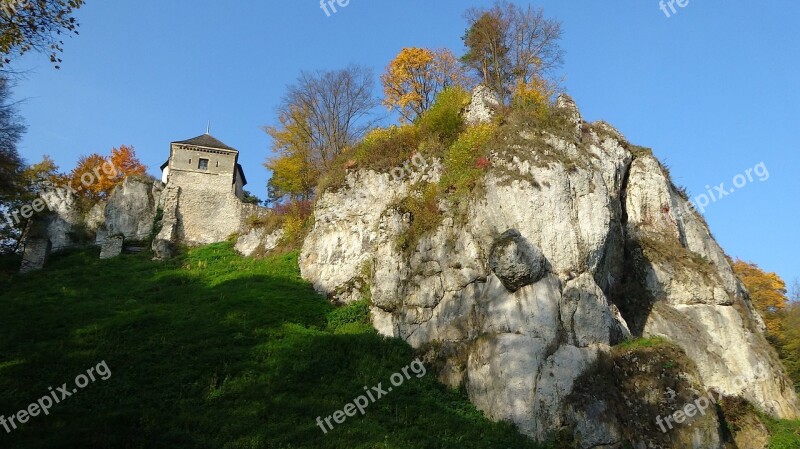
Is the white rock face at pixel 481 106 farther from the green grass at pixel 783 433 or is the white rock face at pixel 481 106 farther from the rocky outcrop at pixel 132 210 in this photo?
the rocky outcrop at pixel 132 210

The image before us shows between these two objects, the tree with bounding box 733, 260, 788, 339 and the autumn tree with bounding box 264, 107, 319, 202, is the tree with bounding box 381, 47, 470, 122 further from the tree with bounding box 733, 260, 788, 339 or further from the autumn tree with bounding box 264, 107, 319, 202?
the tree with bounding box 733, 260, 788, 339

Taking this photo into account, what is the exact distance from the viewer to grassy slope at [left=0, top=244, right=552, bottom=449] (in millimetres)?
13648

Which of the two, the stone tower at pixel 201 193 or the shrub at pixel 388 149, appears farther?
the stone tower at pixel 201 193

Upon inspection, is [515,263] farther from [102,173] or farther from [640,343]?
[102,173]

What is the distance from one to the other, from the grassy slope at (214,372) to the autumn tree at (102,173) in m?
15.7

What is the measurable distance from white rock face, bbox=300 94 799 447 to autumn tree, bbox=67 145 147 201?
2099 cm

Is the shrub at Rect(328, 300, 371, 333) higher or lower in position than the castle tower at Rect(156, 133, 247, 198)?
lower

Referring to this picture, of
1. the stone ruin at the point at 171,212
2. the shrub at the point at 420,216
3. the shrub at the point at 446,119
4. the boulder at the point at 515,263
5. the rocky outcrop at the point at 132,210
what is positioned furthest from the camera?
the rocky outcrop at the point at 132,210

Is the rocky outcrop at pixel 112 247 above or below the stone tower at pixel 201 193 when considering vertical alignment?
below

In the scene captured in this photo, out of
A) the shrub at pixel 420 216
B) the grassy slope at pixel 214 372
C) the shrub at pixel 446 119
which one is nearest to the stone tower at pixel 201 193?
the grassy slope at pixel 214 372

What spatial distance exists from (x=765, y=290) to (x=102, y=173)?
152 ft

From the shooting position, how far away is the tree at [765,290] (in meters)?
34.8

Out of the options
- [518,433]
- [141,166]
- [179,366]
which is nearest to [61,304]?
[179,366]

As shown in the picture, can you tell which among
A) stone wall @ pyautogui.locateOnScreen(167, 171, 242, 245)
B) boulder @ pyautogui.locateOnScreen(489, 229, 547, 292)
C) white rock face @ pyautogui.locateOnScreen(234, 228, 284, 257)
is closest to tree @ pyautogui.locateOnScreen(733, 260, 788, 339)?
boulder @ pyautogui.locateOnScreen(489, 229, 547, 292)
